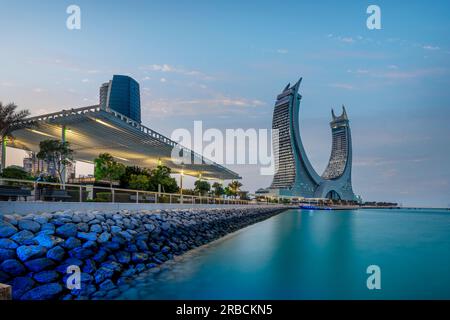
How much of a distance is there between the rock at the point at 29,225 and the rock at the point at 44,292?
100 inches

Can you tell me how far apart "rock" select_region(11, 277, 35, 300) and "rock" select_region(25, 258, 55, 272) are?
17.0 inches

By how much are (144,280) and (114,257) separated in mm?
1554

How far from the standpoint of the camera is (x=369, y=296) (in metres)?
9.59

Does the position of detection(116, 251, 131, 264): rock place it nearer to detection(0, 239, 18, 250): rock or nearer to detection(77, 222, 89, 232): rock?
detection(77, 222, 89, 232): rock

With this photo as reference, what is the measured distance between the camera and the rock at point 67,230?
996 cm

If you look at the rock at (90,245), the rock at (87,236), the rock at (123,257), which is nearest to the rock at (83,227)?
the rock at (87,236)

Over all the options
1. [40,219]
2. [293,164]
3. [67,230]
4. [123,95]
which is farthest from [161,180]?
[293,164]

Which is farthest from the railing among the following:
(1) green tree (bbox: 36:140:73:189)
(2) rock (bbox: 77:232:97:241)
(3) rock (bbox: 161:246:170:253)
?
(1) green tree (bbox: 36:140:73:189)

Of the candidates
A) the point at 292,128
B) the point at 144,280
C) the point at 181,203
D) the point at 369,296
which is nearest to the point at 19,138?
the point at 181,203

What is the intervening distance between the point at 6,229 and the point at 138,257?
13.1 feet

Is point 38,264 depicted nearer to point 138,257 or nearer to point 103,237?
point 103,237

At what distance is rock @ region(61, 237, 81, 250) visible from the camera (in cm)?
941

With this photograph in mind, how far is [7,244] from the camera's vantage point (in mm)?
8266
